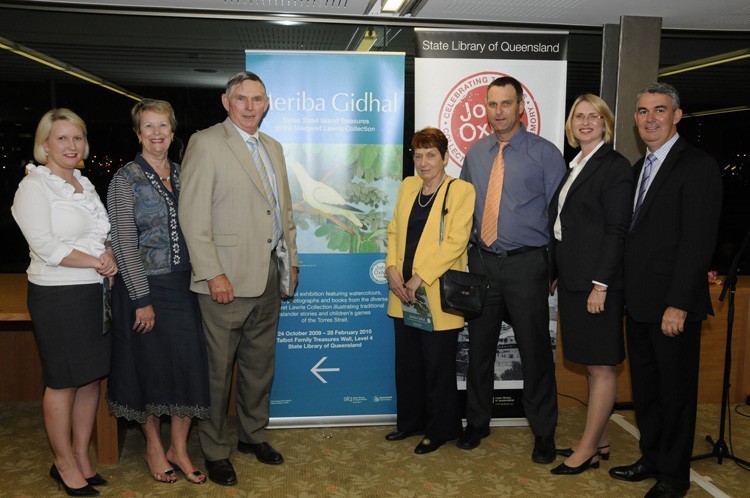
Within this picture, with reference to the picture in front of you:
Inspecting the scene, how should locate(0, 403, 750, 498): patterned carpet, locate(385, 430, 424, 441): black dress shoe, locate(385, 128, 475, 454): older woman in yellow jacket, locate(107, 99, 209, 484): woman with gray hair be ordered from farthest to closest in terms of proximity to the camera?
1. locate(385, 430, 424, 441): black dress shoe
2. locate(385, 128, 475, 454): older woman in yellow jacket
3. locate(0, 403, 750, 498): patterned carpet
4. locate(107, 99, 209, 484): woman with gray hair

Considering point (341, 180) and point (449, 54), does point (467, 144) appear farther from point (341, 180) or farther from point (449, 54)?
point (341, 180)

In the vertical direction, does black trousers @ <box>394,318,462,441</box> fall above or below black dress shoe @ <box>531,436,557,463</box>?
above

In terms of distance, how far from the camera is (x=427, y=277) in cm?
322

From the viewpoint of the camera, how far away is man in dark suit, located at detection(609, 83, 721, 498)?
2693 mm

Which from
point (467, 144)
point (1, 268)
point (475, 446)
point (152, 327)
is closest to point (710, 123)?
point (467, 144)

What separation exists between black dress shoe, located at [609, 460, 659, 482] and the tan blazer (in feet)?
6.79

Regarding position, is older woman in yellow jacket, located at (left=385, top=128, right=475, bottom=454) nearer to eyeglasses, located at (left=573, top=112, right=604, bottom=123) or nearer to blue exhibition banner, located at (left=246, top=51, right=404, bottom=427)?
blue exhibition banner, located at (left=246, top=51, right=404, bottom=427)

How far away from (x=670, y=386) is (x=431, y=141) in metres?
1.68

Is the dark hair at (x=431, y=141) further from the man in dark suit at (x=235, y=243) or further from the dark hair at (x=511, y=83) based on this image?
the man in dark suit at (x=235, y=243)

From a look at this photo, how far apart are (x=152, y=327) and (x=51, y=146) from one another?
930 mm

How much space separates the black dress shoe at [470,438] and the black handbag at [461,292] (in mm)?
754

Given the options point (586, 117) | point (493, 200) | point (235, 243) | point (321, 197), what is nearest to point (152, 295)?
point (235, 243)

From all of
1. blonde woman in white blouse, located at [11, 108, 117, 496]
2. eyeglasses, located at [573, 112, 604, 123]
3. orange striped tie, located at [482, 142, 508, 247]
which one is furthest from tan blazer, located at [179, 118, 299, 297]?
eyeglasses, located at [573, 112, 604, 123]

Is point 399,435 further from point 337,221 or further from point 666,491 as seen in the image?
point 666,491
